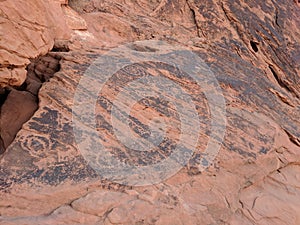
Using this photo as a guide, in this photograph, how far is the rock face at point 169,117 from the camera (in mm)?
4723

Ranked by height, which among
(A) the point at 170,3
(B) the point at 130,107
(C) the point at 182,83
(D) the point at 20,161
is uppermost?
(A) the point at 170,3

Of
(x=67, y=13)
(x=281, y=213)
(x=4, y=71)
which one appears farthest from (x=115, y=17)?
(x=281, y=213)

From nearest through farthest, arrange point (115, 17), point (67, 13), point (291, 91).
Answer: point (67, 13)
point (115, 17)
point (291, 91)

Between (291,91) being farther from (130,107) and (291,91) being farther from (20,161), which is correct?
(20,161)

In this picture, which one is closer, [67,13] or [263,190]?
[263,190]

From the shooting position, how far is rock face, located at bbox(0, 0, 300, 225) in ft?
15.5

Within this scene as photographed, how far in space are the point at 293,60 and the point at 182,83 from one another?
139 inches

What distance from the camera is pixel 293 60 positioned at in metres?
8.44

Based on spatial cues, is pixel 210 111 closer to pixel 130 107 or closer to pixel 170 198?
pixel 130 107

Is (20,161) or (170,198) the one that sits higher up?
(170,198)

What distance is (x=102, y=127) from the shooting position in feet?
18.1

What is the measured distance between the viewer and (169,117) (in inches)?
238

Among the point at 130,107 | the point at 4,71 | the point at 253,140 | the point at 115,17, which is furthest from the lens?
the point at 115,17

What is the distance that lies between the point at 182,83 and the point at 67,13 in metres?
2.72
